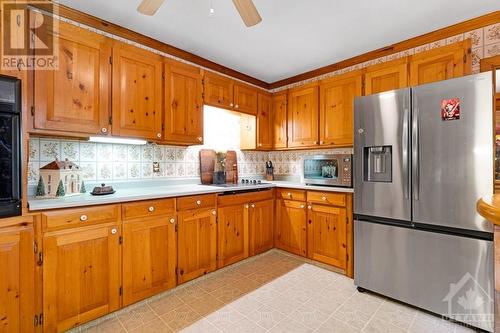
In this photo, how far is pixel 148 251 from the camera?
199cm

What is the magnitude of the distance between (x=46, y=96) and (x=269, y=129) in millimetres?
2556

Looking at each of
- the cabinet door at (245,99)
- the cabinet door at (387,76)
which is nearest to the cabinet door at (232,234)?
the cabinet door at (245,99)

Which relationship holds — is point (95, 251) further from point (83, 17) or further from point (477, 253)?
point (477, 253)

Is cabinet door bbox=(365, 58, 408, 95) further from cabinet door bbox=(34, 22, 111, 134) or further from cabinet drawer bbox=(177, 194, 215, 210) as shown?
cabinet door bbox=(34, 22, 111, 134)

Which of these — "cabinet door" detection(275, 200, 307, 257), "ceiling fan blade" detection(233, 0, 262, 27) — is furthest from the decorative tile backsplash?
"ceiling fan blade" detection(233, 0, 262, 27)

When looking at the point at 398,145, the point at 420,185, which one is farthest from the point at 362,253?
the point at 398,145

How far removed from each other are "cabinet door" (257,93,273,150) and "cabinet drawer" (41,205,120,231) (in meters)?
2.08

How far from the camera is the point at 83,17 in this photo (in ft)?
6.47

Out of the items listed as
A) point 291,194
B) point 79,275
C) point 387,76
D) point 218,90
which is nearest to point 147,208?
point 79,275

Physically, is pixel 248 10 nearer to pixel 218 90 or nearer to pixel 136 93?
pixel 136 93

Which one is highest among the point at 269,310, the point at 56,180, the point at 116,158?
the point at 116,158

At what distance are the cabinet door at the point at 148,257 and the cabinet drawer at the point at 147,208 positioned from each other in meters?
0.04

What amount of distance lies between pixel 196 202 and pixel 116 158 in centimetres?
90

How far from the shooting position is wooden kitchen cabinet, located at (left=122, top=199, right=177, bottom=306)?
1.88 m
